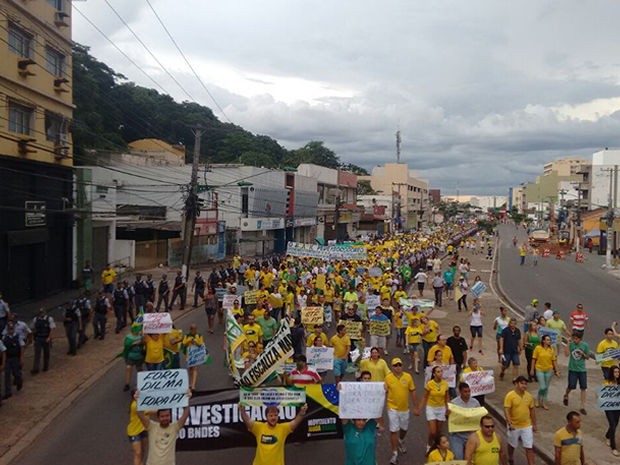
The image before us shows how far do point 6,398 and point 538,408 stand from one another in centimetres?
943

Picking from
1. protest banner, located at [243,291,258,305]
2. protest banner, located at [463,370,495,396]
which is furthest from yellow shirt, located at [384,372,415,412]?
protest banner, located at [243,291,258,305]

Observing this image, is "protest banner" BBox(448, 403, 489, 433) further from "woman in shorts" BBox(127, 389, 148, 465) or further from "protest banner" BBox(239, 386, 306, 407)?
"woman in shorts" BBox(127, 389, 148, 465)

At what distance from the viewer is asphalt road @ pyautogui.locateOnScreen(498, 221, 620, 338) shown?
22.2 m

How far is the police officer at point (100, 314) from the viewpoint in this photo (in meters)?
15.7

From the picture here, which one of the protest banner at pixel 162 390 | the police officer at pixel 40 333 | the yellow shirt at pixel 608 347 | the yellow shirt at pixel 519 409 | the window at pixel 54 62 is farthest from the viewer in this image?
the window at pixel 54 62

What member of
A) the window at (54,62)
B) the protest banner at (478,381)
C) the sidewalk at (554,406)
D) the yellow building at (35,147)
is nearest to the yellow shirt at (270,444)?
the protest banner at (478,381)

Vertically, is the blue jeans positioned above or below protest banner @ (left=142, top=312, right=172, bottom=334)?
below

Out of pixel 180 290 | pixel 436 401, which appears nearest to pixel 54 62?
pixel 180 290

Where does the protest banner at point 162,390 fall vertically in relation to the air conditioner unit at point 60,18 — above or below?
below

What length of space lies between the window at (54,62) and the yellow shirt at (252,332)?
17301mm

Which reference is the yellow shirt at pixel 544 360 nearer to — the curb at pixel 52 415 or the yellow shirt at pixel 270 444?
the yellow shirt at pixel 270 444

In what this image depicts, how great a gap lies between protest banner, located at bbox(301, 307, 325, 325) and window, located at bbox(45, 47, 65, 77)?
1636 centimetres

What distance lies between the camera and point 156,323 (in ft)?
34.9

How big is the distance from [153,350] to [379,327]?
199 inches
